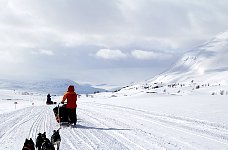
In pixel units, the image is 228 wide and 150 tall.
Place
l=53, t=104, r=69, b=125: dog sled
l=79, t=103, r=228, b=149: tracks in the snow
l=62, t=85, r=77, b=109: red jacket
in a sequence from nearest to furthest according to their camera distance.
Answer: l=79, t=103, r=228, b=149: tracks in the snow < l=53, t=104, r=69, b=125: dog sled < l=62, t=85, r=77, b=109: red jacket

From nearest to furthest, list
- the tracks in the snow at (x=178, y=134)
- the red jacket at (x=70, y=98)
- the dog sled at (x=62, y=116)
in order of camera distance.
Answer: the tracks in the snow at (x=178, y=134), the dog sled at (x=62, y=116), the red jacket at (x=70, y=98)

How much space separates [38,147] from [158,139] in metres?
4.68

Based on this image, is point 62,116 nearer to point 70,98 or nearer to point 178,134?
point 70,98

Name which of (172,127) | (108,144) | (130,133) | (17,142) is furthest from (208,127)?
(17,142)

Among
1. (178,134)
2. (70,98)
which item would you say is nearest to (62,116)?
(70,98)

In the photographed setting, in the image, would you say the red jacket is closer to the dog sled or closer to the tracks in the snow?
the dog sled

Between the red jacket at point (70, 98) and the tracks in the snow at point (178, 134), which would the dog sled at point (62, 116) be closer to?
the red jacket at point (70, 98)

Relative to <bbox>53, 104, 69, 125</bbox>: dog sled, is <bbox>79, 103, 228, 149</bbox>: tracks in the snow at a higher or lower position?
lower

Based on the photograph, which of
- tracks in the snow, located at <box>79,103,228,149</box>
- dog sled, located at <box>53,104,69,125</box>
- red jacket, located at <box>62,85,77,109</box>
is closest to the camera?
tracks in the snow, located at <box>79,103,228,149</box>

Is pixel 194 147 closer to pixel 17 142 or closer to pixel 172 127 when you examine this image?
pixel 172 127

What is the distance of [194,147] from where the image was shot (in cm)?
1063

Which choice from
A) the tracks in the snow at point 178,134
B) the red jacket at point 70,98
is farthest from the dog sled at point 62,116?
the tracks in the snow at point 178,134

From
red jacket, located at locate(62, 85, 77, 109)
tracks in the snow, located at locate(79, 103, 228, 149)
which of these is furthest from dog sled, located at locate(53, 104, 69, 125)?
tracks in the snow, located at locate(79, 103, 228, 149)

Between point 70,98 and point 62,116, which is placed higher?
point 70,98
